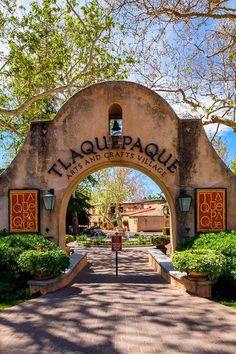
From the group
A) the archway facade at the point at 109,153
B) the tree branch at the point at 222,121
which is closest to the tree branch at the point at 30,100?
the archway facade at the point at 109,153

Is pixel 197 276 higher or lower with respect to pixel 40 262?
lower

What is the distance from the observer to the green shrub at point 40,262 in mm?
10938

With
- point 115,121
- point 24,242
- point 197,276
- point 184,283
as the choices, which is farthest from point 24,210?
point 197,276

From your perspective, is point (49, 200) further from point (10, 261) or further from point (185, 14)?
point (185, 14)

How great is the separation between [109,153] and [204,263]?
19.1 ft

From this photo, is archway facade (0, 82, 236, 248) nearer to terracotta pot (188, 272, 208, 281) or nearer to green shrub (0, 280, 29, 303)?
green shrub (0, 280, 29, 303)

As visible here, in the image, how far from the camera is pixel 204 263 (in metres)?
10.4

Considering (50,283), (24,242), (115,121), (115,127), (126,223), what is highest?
(115,121)

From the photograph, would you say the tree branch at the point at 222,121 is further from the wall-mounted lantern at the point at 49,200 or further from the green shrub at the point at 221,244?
the wall-mounted lantern at the point at 49,200

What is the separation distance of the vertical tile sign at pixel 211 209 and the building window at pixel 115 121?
3.57 m

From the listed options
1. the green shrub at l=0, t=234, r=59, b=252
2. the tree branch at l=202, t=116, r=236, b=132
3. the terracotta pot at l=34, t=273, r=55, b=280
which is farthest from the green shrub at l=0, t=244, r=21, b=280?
the tree branch at l=202, t=116, r=236, b=132

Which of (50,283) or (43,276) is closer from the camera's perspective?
(50,283)

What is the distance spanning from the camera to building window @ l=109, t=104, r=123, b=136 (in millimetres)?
14980

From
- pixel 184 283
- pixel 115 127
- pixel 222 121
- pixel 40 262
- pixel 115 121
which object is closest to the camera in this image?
pixel 40 262
